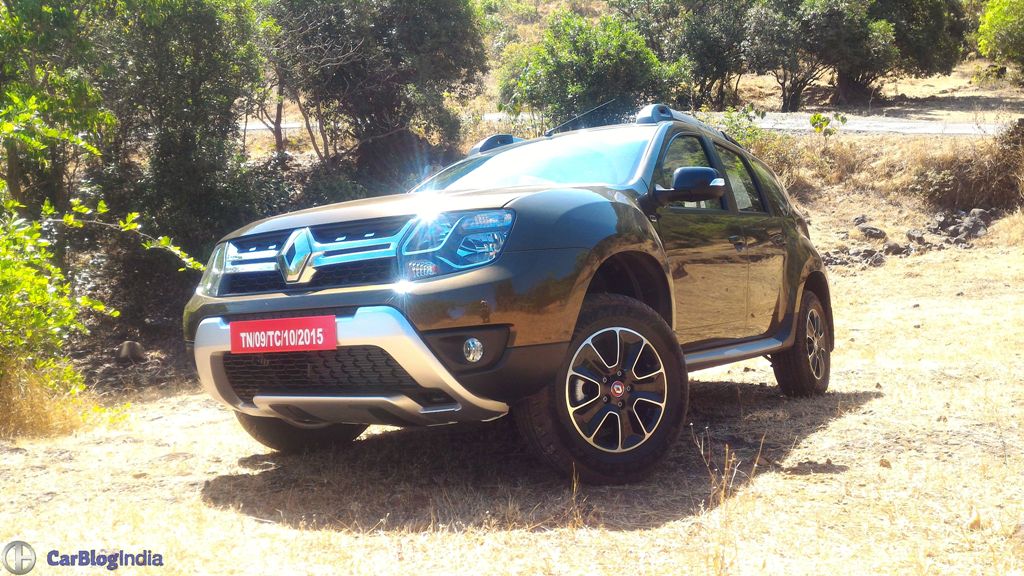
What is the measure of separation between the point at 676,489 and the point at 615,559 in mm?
949

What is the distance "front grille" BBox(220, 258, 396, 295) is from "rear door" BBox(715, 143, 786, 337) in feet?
7.52

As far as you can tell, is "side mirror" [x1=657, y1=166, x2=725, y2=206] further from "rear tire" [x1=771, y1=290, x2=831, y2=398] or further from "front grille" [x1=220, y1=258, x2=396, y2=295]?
"rear tire" [x1=771, y1=290, x2=831, y2=398]

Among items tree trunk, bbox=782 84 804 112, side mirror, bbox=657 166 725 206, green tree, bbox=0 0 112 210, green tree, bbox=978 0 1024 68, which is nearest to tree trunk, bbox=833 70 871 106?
tree trunk, bbox=782 84 804 112

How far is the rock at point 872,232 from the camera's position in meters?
15.6

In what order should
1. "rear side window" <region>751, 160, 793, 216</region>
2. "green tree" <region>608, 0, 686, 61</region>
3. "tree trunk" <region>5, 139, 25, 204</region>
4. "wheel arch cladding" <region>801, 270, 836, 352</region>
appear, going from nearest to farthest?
"rear side window" <region>751, 160, 793, 216</region>
"wheel arch cladding" <region>801, 270, 836, 352</region>
"tree trunk" <region>5, 139, 25, 204</region>
"green tree" <region>608, 0, 686, 61</region>

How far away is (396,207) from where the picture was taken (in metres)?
3.69

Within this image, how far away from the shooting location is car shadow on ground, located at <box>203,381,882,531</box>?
339 cm

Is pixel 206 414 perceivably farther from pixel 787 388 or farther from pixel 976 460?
pixel 976 460

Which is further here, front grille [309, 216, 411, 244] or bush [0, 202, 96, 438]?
bush [0, 202, 96, 438]

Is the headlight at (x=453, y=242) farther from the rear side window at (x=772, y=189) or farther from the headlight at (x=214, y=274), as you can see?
the rear side window at (x=772, y=189)

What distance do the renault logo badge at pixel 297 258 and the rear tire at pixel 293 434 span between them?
107cm

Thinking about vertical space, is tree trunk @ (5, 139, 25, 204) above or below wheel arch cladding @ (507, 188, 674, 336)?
above

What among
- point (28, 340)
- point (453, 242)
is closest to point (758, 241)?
point (453, 242)

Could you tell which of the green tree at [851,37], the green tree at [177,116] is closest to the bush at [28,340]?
the green tree at [177,116]
